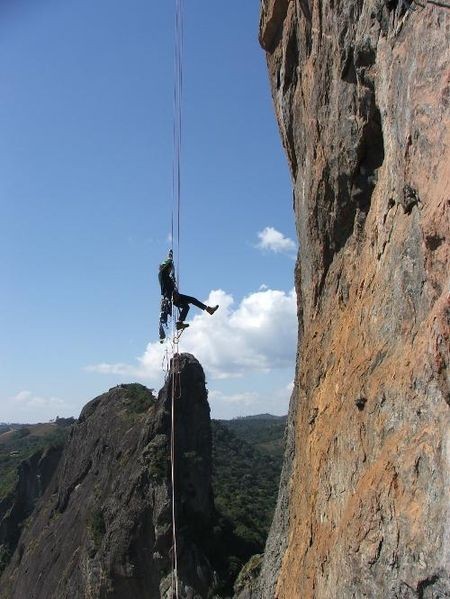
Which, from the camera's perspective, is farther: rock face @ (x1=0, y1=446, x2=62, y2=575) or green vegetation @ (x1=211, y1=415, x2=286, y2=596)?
rock face @ (x1=0, y1=446, x2=62, y2=575)

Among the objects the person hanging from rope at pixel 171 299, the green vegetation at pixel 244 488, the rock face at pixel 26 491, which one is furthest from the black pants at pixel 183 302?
the rock face at pixel 26 491

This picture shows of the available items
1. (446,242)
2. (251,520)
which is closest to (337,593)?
(446,242)

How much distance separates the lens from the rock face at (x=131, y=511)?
3791 cm

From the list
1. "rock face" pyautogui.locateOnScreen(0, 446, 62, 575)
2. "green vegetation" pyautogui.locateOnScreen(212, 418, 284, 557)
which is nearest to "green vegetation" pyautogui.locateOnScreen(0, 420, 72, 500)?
"rock face" pyautogui.locateOnScreen(0, 446, 62, 575)

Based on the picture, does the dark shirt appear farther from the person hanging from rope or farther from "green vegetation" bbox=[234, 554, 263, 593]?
"green vegetation" bbox=[234, 554, 263, 593]

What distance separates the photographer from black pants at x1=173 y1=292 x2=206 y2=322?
51.6 feet

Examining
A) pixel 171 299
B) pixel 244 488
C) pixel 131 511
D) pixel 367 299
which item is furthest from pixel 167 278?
pixel 244 488

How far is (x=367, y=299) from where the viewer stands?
8.26 m

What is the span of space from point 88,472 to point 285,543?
4460 centimetres

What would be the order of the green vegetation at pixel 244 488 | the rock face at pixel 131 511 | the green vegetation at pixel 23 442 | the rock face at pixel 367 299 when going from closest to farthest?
1. the rock face at pixel 367 299
2. the rock face at pixel 131 511
3. the green vegetation at pixel 244 488
4. the green vegetation at pixel 23 442

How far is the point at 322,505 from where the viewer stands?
875 centimetres

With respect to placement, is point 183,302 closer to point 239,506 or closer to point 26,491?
point 239,506

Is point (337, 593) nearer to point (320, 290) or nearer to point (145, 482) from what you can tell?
point (320, 290)

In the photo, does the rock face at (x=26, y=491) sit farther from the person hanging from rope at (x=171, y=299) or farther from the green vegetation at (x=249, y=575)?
the person hanging from rope at (x=171, y=299)
